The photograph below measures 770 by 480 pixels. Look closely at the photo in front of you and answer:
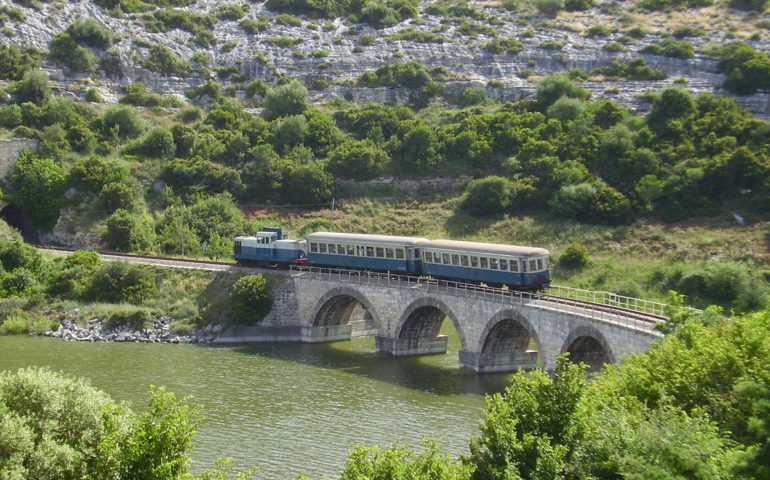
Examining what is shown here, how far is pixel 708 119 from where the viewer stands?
8406 centimetres

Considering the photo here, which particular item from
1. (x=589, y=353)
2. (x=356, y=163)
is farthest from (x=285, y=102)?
(x=589, y=353)

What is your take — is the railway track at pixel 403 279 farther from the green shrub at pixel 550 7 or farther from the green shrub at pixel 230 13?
the green shrub at pixel 550 7

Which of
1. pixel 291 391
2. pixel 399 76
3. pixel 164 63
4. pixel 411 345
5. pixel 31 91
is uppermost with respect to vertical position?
pixel 164 63

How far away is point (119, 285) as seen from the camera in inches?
2516

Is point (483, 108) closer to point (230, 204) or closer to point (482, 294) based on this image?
point (230, 204)

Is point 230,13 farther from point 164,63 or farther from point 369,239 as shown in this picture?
point 369,239

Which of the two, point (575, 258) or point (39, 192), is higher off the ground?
point (39, 192)

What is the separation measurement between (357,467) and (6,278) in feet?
165

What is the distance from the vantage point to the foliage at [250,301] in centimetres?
6044

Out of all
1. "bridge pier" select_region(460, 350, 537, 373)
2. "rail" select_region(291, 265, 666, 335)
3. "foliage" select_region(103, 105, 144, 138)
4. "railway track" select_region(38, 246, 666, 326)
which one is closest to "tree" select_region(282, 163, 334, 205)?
"railway track" select_region(38, 246, 666, 326)

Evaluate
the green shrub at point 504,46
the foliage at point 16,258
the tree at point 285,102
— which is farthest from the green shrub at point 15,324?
the green shrub at point 504,46

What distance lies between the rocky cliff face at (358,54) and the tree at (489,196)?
78.5 feet

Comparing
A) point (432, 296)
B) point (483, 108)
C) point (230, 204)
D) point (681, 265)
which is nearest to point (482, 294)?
point (432, 296)

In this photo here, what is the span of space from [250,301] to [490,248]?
61.4ft
